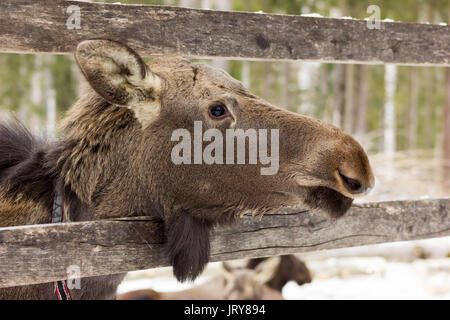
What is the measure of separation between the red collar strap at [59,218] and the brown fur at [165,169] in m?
0.04

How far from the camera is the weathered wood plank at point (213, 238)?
86.6 inches

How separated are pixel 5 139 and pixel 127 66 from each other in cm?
100

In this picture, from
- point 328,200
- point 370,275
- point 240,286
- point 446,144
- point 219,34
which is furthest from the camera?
point 446,144

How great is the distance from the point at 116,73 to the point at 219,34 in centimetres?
60

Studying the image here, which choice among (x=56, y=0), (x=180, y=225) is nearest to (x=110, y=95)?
(x=56, y=0)

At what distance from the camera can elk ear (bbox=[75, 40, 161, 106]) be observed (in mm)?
2312

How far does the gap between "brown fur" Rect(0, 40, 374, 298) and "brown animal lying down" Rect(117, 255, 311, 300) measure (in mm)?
Result: 1849

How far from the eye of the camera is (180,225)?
254cm

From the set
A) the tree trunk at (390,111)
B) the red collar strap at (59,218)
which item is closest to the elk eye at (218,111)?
the red collar strap at (59,218)

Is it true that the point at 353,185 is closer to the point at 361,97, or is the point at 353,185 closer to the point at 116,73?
the point at 116,73

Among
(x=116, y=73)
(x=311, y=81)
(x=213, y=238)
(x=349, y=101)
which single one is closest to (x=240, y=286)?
(x=213, y=238)

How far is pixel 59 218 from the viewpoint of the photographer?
2.59 meters

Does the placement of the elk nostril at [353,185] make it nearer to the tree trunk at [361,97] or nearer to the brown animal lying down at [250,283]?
the brown animal lying down at [250,283]
